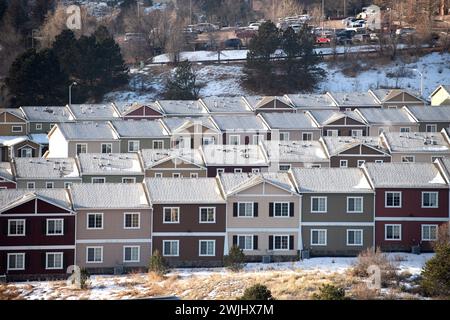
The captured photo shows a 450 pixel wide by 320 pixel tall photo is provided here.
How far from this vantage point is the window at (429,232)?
39719 mm

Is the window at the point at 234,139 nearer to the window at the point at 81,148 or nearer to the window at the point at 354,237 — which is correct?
the window at the point at 81,148

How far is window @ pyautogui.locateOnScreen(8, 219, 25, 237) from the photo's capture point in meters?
37.6

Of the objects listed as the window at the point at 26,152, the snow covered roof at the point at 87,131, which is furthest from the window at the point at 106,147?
the window at the point at 26,152

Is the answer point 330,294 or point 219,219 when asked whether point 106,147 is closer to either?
point 219,219

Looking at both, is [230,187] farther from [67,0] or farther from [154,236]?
[67,0]

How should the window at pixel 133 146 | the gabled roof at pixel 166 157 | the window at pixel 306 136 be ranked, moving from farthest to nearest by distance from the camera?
the window at pixel 306 136, the window at pixel 133 146, the gabled roof at pixel 166 157

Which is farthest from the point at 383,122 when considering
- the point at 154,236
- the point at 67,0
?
the point at 67,0

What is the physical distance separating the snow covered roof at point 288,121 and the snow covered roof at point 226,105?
4.23m

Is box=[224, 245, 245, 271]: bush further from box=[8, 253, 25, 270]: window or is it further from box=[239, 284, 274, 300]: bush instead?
box=[239, 284, 274, 300]: bush

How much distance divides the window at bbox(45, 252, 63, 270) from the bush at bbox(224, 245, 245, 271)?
16.5 feet

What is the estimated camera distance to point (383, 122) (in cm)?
5878

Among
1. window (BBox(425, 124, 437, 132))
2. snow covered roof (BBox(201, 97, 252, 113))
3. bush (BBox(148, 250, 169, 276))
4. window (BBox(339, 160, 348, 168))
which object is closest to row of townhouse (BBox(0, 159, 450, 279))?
bush (BBox(148, 250, 169, 276))

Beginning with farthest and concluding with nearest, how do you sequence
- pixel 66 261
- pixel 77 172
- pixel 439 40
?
pixel 439 40
pixel 77 172
pixel 66 261

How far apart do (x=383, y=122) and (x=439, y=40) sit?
2352 centimetres
